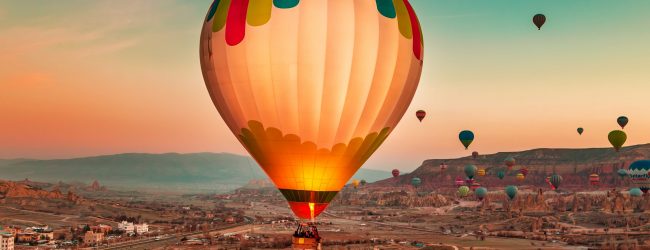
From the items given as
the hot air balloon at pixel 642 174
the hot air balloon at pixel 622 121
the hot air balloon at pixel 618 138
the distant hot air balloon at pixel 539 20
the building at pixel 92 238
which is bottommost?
the building at pixel 92 238

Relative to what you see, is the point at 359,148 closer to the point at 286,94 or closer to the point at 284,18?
the point at 286,94

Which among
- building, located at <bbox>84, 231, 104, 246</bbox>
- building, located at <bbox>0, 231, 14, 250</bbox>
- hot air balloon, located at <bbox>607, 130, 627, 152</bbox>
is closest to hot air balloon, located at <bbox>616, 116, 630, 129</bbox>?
hot air balloon, located at <bbox>607, 130, 627, 152</bbox>

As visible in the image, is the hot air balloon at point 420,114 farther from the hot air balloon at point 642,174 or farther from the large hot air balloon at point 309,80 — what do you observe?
the large hot air balloon at point 309,80

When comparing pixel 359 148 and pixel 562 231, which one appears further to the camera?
pixel 562 231

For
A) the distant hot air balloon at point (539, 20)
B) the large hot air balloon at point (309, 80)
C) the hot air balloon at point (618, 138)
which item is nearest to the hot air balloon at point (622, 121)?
the hot air balloon at point (618, 138)

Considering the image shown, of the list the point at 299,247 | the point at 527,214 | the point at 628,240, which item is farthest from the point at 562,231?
the point at 299,247

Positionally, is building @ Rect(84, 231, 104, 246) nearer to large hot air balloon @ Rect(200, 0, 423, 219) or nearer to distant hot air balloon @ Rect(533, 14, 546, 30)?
distant hot air balloon @ Rect(533, 14, 546, 30)
